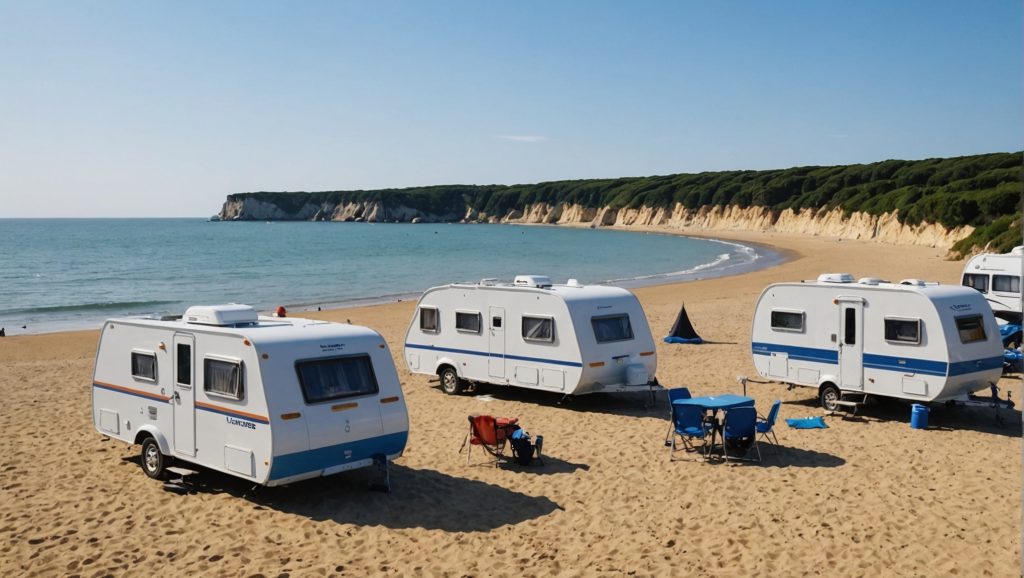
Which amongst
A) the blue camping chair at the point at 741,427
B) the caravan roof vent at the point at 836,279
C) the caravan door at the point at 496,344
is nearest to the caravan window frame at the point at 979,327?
the caravan roof vent at the point at 836,279

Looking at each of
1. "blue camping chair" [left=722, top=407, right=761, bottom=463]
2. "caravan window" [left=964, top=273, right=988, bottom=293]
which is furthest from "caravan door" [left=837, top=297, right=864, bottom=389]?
"caravan window" [left=964, top=273, right=988, bottom=293]

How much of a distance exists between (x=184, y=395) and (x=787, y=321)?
31.4 feet

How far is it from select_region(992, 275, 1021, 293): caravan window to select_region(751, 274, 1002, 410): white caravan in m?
8.53

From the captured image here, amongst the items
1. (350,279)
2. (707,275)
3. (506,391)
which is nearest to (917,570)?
(506,391)

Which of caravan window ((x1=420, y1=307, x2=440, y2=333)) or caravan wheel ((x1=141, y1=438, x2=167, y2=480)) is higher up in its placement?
caravan window ((x1=420, y1=307, x2=440, y2=333))

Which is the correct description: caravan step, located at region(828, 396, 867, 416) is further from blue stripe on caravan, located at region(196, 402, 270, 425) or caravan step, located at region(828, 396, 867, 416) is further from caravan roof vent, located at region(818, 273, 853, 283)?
blue stripe on caravan, located at region(196, 402, 270, 425)

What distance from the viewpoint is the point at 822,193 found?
9438cm

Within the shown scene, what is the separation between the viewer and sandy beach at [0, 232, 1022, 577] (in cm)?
779

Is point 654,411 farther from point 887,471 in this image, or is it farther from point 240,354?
point 240,354

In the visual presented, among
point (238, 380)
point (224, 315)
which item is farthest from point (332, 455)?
point (224, 315)

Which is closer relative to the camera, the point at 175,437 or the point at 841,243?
the point at 175,437

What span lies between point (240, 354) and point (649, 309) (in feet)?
73.2

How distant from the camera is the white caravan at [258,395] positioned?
28.9 feet

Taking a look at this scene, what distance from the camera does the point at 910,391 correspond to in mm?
12680
